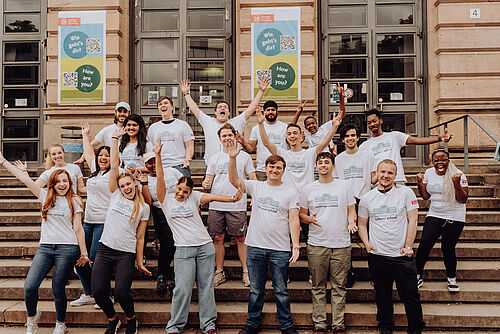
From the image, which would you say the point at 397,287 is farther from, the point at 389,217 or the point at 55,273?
the point at 55,273

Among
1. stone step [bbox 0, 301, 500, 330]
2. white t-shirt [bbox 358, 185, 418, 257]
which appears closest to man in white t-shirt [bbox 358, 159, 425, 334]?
white t-shirt [bbox 358, 185, 418, 257]

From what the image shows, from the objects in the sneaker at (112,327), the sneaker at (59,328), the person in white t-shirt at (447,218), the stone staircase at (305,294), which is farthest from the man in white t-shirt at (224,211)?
the person in white t-shirt at (447,218)

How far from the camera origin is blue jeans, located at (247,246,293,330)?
4766 mm

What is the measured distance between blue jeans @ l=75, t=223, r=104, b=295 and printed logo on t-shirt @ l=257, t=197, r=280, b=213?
2162 mm

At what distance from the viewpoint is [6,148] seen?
437 inches

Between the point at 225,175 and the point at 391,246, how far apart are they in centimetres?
232

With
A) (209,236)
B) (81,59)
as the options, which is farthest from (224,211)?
(81,59)

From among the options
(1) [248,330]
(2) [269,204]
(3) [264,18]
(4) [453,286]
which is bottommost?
(1) [248,330]

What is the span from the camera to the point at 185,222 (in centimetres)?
Result: 484

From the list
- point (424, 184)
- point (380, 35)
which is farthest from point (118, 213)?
point (380, 35)

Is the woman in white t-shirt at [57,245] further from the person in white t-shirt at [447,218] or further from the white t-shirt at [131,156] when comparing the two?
the person in white t-shirt at [447,218]

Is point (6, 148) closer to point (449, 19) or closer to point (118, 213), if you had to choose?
point (118, 213)

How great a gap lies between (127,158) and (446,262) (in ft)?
15.0

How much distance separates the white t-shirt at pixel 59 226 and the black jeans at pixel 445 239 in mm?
4523
